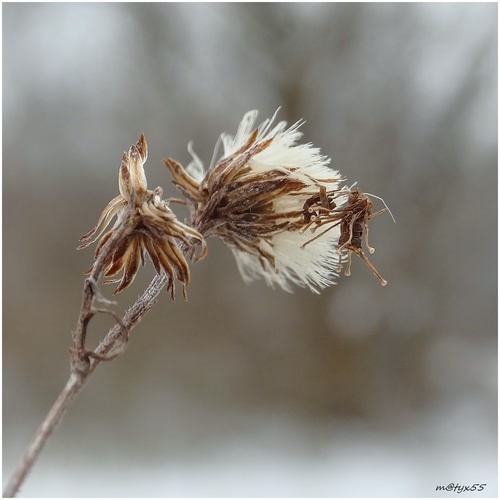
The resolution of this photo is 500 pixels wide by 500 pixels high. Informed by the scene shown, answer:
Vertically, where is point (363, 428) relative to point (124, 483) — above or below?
above

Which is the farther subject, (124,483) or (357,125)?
(357,125)

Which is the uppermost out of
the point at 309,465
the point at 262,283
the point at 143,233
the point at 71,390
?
the point at 262,283

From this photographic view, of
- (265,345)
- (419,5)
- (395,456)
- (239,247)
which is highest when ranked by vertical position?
(419,5)

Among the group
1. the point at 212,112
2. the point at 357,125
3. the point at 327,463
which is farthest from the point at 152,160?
the point at 327,463

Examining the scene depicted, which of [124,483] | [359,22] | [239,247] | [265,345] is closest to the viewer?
[239,247]

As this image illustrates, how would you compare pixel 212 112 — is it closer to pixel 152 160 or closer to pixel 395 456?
pixel 152 160

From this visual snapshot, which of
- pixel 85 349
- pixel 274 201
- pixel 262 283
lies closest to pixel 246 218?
pixel 274 201

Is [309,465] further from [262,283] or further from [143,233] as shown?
[143,233]

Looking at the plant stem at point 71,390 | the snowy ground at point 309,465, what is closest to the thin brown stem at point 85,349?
the plant stem at point 71,390
